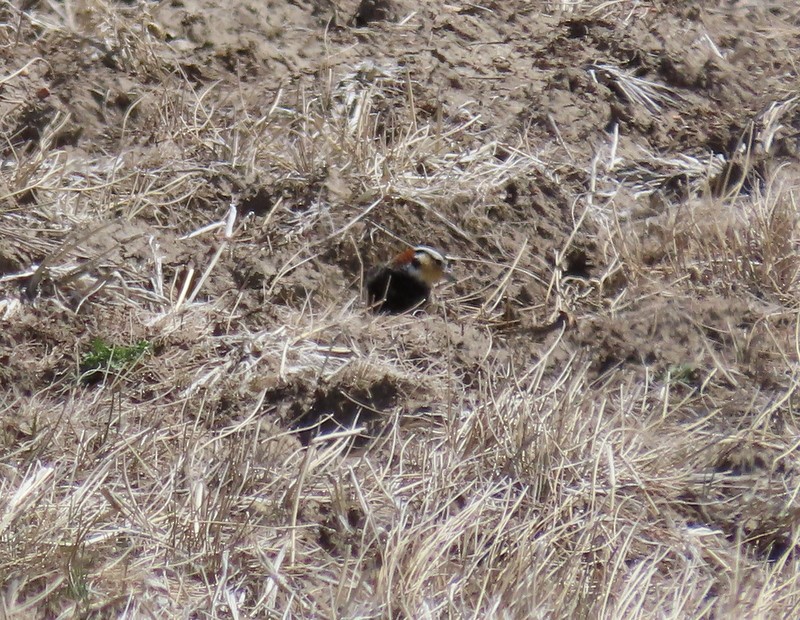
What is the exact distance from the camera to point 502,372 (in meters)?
3.73

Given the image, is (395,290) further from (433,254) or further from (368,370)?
(368,370)

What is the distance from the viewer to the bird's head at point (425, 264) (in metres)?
4.04

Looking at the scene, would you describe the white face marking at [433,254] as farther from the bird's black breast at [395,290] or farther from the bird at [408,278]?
the bird's black breast at [395,290]

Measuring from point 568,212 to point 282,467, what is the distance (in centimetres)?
180

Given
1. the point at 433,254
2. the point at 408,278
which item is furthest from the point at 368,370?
the point at 433,254

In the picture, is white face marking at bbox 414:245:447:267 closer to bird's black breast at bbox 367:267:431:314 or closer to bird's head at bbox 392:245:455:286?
bird's head at bbox 392:245:455:286

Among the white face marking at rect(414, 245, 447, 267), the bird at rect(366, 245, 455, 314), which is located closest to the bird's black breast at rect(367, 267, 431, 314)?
the bird at rect(366, 245, 455, 314)

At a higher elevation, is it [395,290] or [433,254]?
[433,254]

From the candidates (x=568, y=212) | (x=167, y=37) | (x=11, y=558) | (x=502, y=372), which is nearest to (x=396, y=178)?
(x=568, y=212)

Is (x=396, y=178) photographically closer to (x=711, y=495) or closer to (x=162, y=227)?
(x=162, y=227)

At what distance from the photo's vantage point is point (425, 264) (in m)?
4.07

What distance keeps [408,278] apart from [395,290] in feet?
0.30

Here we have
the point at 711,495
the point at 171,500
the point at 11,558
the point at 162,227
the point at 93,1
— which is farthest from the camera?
the point at 93,1

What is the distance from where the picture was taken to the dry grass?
2.89m
